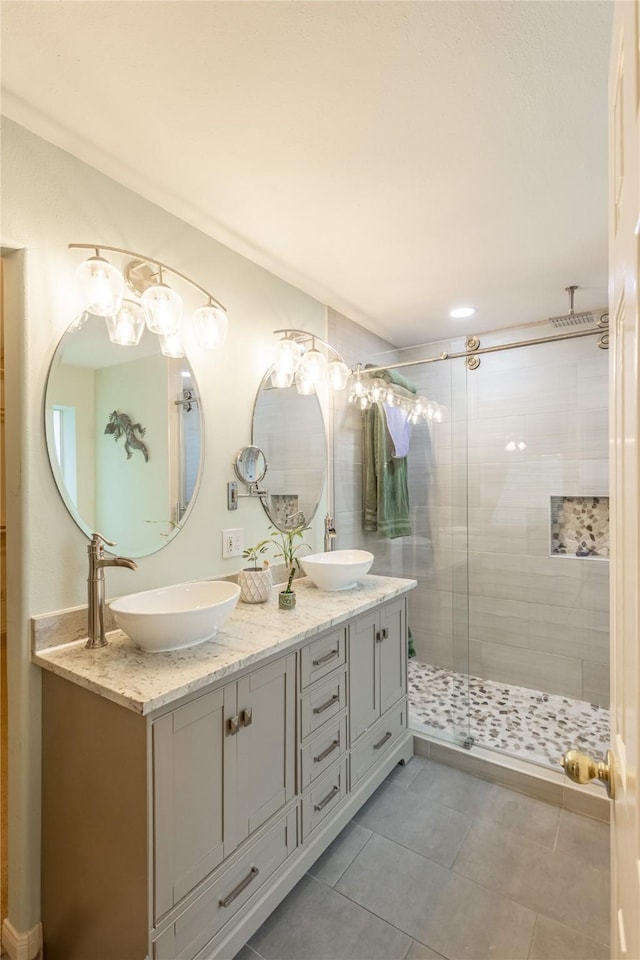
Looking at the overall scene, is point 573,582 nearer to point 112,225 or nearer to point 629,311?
point 629,311

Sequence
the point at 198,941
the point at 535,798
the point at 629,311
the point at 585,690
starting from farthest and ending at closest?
the point at 585,690, the point at 535,798, the point at 198,941, the point at 629,311

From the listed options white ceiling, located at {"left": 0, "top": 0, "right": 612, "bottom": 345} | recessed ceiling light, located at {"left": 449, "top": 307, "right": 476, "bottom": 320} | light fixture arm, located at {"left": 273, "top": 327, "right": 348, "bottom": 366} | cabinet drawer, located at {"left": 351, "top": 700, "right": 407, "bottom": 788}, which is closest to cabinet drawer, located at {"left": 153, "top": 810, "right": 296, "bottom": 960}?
cabinet drawer, located at {"left": 351, "top": 700, "right": 407, "bottom": 788}

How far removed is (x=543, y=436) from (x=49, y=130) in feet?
9.58

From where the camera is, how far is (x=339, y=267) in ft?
7.38

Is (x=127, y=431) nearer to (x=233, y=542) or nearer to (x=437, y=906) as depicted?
(x=233, y=542)

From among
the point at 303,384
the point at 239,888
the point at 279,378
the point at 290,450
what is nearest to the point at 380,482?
the point at 290,450

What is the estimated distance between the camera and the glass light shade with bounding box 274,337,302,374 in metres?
2.16

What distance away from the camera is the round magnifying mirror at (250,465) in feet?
6.74

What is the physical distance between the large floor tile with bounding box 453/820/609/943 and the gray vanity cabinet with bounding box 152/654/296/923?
797mm

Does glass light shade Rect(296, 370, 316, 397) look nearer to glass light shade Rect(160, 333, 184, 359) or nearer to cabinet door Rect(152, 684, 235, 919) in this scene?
glass light shade Rect(160, 333, 184, 359)

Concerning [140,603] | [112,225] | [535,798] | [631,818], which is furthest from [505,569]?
[112,225]

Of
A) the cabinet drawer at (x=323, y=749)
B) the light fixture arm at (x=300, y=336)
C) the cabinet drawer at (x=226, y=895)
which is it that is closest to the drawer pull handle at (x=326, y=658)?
the cabinet drawer at (x=323, y=749)

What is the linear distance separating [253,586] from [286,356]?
109cm

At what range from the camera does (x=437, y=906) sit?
1.50 meters
